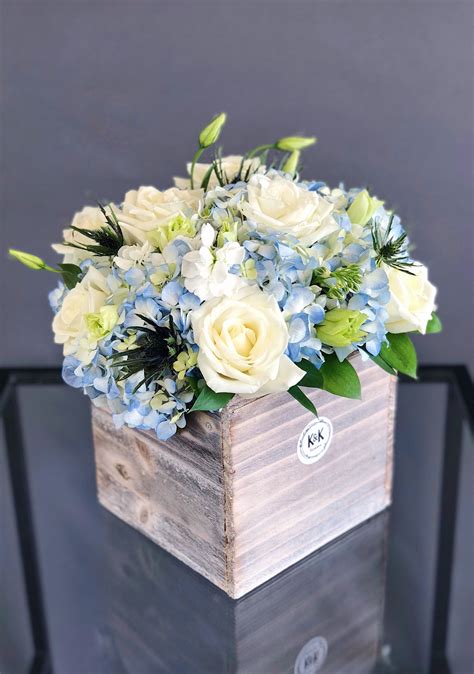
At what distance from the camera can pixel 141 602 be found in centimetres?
90

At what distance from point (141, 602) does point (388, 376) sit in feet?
1.20

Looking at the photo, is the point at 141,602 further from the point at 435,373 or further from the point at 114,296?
the point at 435,373

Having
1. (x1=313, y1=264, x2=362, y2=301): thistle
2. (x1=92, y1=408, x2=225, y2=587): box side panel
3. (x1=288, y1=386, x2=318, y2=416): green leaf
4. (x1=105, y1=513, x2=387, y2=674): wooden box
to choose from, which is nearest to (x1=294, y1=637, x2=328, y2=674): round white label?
(x1=105, y1=513, x2=387, y2=674): wooden box

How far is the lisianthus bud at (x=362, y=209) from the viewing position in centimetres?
85

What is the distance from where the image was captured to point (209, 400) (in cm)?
74

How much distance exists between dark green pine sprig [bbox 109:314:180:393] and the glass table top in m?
0.27

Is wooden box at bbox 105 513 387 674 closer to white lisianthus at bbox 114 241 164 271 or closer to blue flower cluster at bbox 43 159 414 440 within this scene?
blue flower cluster at bbox 43 159 414 440

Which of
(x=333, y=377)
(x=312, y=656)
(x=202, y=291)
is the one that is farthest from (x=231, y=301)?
(x=312, y=656)

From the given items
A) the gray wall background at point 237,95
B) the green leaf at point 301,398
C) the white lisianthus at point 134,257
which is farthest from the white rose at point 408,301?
the gray wall background at point 237,95

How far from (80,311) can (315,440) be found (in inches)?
11.0

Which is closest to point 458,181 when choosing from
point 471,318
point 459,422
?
point 471,318

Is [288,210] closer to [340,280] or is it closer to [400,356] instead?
[340,280]

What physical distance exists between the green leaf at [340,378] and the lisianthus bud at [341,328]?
56mm

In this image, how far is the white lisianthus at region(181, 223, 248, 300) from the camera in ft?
2.38
